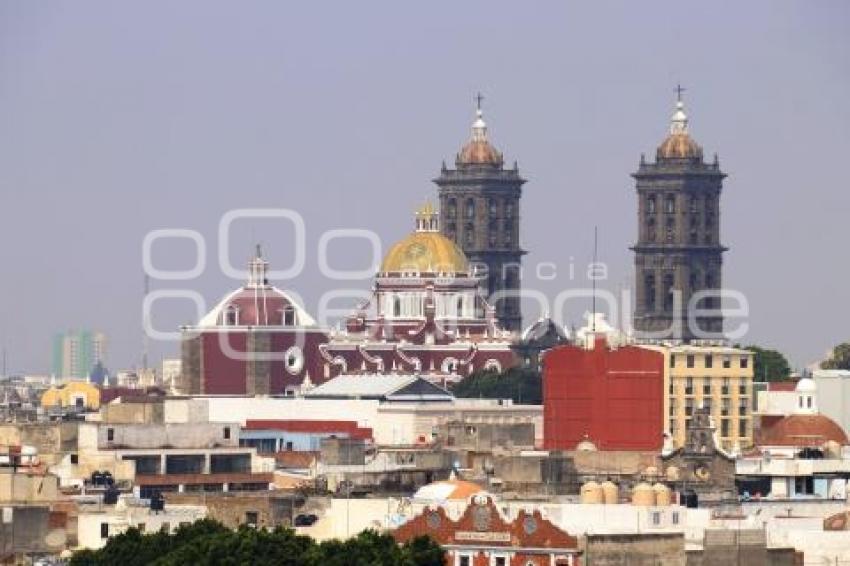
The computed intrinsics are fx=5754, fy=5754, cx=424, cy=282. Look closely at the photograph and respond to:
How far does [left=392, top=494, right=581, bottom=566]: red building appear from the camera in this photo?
10138 centimetres

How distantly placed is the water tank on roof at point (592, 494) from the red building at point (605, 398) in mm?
48134

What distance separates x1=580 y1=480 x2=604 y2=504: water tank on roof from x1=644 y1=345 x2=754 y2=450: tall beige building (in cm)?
4915

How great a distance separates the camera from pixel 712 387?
168 meters

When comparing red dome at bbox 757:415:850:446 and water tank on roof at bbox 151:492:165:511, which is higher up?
red dome at bbox 757:415:850:446

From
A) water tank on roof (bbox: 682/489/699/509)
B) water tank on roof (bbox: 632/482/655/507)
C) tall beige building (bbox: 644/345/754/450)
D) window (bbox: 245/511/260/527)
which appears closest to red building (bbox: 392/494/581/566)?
water tank on roof (bbox: 632/482/655/507)

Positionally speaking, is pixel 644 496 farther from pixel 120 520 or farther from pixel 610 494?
pixel 120 520

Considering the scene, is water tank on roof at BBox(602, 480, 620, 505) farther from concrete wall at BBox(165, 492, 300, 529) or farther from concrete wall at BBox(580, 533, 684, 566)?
concrete wall at BBox(580, 533, 684, 566)

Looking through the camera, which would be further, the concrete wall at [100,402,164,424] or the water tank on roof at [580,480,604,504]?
the concrete wall at [100,402,164,424]

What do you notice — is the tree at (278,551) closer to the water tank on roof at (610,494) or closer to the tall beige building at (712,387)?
the water tank on roof at (610,494)

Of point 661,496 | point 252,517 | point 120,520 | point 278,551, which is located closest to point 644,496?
point 661,496

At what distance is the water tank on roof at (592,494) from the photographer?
11231 centimetres

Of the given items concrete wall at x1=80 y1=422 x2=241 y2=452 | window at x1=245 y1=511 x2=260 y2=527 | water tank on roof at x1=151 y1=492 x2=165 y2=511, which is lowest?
window at x1=245 y1=511 x2=260 y2=527

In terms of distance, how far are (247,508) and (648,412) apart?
45.6m

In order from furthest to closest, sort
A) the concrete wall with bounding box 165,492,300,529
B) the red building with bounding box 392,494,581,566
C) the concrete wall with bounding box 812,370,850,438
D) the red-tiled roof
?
the red-tiled roof, the concrete wall with bounding box 812,370,850,438, the concrete wall with bounding box 165,492,300,529, the red building with bounding box 392,494,581,566
